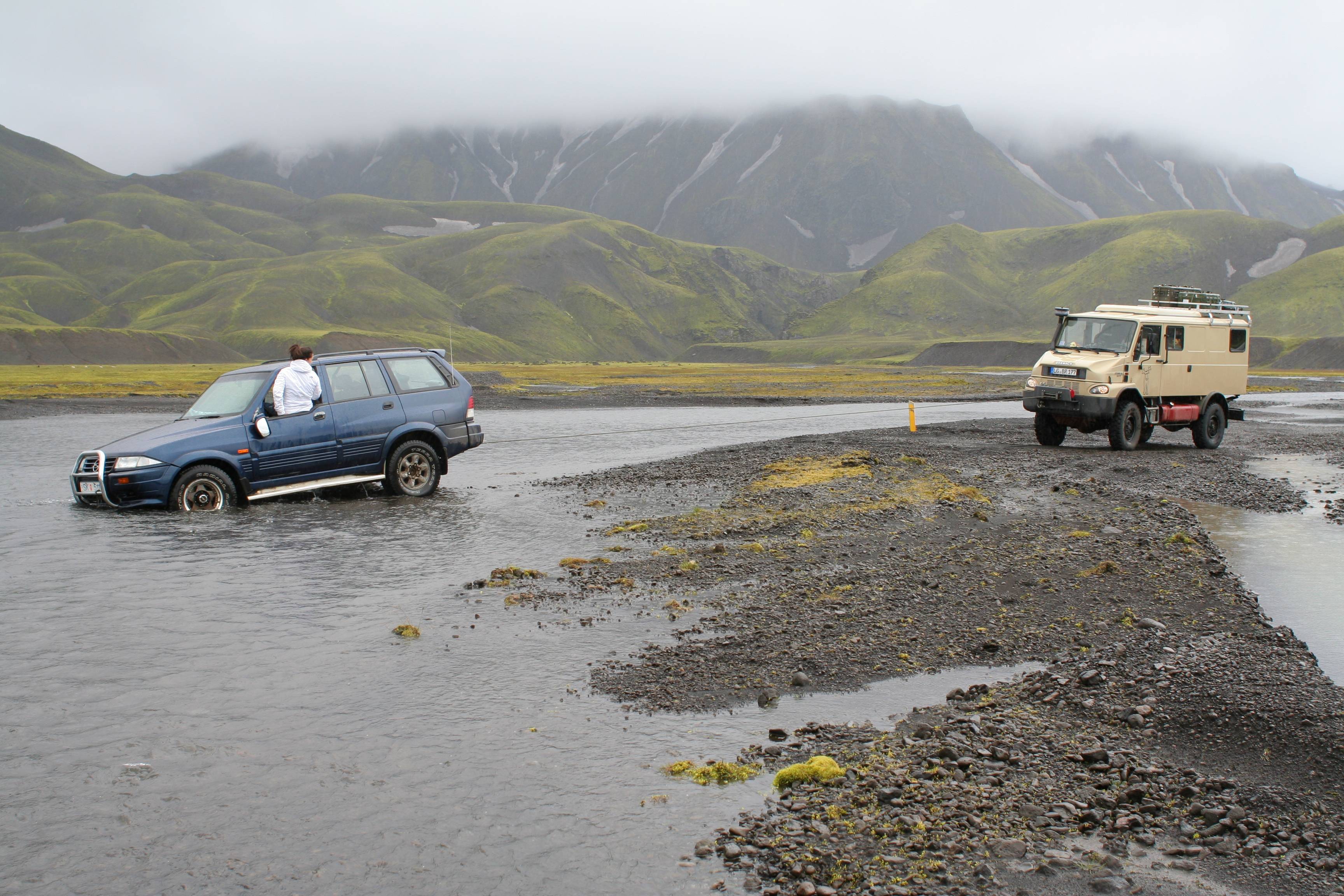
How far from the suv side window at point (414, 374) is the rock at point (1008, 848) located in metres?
13.2

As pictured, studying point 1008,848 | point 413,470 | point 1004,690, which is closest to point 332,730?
point 1008,848

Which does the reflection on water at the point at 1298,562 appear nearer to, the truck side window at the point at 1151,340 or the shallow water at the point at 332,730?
the shallow water at the point at 332,730

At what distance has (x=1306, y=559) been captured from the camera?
12.4 meters

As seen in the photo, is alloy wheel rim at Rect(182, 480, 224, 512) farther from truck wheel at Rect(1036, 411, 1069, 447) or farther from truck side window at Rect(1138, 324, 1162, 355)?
truck side window at Rect(1138, 324, 1162, 355)

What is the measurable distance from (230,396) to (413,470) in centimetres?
299

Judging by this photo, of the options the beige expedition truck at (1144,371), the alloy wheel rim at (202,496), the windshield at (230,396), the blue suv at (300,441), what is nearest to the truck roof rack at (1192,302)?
the beige expedition truck at (1144,371)

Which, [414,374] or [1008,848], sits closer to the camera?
[1008,848]

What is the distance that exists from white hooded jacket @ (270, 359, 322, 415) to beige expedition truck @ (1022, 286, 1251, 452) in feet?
52.6

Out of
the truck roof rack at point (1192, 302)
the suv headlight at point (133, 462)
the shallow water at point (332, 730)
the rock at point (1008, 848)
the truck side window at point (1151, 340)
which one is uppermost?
the truck roof rack at point (1192, 302)

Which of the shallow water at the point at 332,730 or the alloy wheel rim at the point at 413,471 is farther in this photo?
the alloy wheel rim at the point at 413,471

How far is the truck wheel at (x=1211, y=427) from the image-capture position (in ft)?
85.5

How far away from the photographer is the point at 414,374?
661 inches

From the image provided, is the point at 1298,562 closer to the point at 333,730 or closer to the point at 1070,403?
the point at 333,730

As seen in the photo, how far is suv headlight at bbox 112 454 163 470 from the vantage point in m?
14.3
